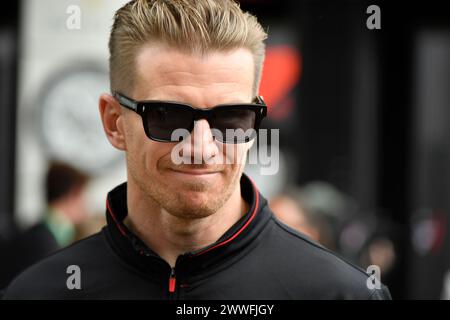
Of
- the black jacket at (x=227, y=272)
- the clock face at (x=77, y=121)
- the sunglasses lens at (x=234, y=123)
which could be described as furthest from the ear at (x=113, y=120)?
the clock face at (x=77, y=121)

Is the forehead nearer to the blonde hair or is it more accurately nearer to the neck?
the blonde hair

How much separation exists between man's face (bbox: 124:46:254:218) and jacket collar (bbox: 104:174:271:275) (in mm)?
147

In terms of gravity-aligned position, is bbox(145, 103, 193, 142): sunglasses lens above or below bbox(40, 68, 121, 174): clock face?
above

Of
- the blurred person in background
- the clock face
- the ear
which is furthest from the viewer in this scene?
the clock face

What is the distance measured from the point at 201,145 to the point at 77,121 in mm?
4701

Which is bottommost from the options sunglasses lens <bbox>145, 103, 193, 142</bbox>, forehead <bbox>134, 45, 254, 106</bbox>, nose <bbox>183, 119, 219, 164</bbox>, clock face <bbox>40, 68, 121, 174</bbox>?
clock face <bbox>40, 68, 121, 174</bbox>

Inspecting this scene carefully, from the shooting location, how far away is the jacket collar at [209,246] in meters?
2.69

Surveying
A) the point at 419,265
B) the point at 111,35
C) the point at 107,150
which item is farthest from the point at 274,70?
the point at 111,35

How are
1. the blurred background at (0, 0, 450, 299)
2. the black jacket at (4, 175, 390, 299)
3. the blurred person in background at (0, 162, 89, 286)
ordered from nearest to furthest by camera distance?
the black jacket at (4, 175, 390, 299) < the blurred person in background at (0, 162, 89, 286) < the blurred background at (0, 0, 450, 299)

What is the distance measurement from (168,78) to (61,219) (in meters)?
3.30

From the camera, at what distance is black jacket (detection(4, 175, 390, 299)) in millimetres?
2631

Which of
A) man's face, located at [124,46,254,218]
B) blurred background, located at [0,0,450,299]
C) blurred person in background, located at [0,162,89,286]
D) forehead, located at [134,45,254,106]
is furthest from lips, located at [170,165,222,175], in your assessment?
blurred background, located at [0,0,450,299]

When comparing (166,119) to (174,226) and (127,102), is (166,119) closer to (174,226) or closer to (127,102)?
(127,102)

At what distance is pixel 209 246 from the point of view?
8.84 feet
